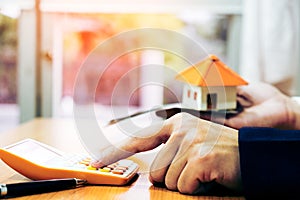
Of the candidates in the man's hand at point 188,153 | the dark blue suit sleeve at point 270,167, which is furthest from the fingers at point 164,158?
the dark blue suit sleeve at point 270,167

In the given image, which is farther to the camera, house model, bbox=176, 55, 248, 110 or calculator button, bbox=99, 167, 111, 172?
house model, bbox=176, 55, 248, 110

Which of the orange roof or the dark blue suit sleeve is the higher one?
the orange roof

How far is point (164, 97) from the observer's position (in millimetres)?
1706

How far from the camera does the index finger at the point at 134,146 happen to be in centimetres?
68

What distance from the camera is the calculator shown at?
2.17 feet

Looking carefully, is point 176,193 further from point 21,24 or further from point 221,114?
point 21,24

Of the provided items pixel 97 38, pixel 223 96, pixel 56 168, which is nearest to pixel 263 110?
pixel 223 96

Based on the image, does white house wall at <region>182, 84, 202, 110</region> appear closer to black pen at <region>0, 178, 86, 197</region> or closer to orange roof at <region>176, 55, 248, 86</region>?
orange roof at <region>176, 55, 248, 86</region>

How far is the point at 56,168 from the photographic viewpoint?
0.66 meters

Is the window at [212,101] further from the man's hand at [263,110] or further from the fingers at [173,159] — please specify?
the fingers at [173,159]

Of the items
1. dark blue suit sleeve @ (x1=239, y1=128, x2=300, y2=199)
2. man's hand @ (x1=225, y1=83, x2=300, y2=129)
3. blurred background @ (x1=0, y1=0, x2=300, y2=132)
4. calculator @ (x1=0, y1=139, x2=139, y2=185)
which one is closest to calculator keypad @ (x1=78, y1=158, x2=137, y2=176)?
calculator @ (x1=0, y1=139, x2=139, y2=185)

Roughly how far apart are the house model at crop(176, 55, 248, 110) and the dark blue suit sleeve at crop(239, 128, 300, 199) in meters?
0.31

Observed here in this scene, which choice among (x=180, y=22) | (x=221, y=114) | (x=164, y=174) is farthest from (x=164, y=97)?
(x=164, y=174)

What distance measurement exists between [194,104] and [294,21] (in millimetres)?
819
